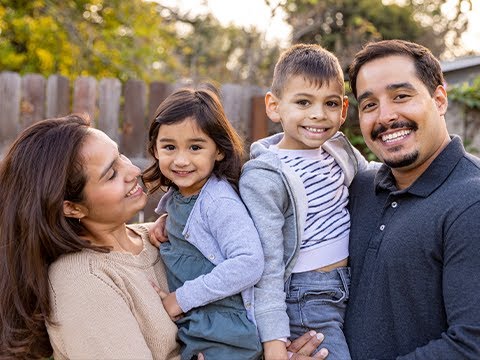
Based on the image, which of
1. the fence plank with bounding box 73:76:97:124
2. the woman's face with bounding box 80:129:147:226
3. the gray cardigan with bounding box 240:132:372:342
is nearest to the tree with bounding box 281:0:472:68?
the fence plank with bounding box 73:76:97:124

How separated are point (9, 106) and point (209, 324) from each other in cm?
324

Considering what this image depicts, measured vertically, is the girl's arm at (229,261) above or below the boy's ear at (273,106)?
below

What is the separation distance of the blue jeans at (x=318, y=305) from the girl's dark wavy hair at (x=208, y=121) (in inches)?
20.1

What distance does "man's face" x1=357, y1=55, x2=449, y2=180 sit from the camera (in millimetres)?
2598

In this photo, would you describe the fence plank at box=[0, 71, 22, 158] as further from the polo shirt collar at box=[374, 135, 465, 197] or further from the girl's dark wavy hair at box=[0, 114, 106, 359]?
the polo shirt collar at box=[374, 135, 465, 197]

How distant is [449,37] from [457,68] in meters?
3.46

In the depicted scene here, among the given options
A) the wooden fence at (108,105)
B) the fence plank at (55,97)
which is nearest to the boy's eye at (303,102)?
the wooden fence at (108,105)

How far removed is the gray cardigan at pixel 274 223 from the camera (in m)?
→ 2.61

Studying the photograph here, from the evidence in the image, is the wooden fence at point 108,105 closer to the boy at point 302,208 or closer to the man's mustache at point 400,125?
the boy at point 302,208

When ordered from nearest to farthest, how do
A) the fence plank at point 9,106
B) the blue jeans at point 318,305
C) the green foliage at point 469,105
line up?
the blue jeans at point 318,305, the green foliage at point 469,105, the fence plank at point 9,106

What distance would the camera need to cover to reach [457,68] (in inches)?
212

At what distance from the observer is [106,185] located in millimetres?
2611

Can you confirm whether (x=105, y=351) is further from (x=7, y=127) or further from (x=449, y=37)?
(x=449, y=37)

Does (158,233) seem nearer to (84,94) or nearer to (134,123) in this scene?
(134,123)
